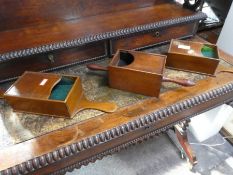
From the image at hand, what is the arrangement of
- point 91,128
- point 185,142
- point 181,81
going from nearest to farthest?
point 91,128, point 181,81, point 185,142

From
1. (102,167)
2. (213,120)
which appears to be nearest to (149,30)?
(213,120)

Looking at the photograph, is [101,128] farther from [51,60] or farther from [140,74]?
[51,60]

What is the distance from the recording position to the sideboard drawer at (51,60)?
0.74 meters

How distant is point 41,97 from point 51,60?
193mm

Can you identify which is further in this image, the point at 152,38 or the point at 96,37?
the point at 152,38

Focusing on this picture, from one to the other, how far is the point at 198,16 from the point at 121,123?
62cm

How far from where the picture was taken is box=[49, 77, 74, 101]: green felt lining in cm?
68

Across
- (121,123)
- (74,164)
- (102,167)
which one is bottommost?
(102,167)

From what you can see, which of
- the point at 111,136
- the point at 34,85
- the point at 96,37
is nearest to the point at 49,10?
the point at 96,37

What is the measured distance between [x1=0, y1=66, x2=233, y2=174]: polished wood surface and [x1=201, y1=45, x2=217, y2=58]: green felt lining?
0.28 ft

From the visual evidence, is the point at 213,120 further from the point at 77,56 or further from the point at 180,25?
the point at 77,56

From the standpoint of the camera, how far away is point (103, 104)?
0.70 metres

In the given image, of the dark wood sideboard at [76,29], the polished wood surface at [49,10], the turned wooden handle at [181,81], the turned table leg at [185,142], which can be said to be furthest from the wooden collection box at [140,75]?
the turned table leg at [185,142]

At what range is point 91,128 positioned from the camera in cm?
64
